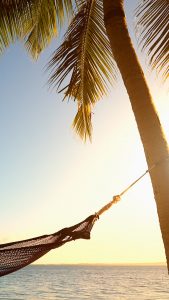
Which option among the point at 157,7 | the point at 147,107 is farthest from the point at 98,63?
the point at 147,107

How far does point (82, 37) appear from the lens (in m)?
3.60

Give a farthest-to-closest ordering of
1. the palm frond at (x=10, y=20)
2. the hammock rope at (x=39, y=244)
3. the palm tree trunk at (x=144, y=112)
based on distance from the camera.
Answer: the palm frond at (x=10, y=20) < the hammock rope at (x=39, y=244) < the palm tree trunk at (x=144, y=112)

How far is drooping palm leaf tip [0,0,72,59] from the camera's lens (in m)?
3.39

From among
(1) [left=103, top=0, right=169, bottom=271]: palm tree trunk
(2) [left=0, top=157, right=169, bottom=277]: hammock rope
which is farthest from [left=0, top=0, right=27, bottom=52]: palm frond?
(2) [left=0, top=157, right=169, bottom=277]: hammock rope

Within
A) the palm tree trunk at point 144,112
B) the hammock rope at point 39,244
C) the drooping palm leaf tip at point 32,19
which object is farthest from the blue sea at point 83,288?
the palm tree trunk at point 144,112

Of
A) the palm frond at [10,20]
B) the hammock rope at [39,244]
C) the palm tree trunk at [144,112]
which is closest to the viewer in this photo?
the palm tree trunk at [144,112]

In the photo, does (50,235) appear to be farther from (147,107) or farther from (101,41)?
(101,41)

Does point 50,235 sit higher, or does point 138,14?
point 138,14

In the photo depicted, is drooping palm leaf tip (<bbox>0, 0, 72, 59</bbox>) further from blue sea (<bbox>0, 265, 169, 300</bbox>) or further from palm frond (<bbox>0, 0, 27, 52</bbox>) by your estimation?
blue sea (<bbox>0, 265, 169, 300</bbox>)

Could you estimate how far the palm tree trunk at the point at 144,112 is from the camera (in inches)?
88.7

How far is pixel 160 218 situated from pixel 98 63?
2.03 meters

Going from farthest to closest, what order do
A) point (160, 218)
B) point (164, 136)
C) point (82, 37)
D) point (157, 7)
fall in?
point (82, 37) → point (157, 7) → point (164, 136) → point (160, 218)

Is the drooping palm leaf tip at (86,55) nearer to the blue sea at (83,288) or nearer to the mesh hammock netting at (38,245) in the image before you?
the mesh hammock netting at (38,245)

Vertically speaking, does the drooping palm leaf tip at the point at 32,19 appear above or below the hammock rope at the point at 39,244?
above
